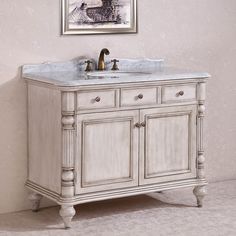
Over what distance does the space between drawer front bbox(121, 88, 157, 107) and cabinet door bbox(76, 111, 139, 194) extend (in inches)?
2.4

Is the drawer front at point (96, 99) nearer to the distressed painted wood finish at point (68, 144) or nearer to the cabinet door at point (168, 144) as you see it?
the distressed painted wood finish at point (68, 144)

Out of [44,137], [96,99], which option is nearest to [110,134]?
[96,99]

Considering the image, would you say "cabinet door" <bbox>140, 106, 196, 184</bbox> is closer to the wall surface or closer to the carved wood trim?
the carved wood trim

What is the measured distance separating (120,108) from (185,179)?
2.21 ft

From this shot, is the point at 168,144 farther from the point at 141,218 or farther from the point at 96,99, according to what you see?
the point at 96,99

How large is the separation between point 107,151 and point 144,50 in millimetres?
928

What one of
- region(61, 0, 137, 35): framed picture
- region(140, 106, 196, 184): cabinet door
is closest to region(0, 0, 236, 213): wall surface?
region(61, 0, 137, 35): framed picture

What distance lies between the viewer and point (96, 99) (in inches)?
164

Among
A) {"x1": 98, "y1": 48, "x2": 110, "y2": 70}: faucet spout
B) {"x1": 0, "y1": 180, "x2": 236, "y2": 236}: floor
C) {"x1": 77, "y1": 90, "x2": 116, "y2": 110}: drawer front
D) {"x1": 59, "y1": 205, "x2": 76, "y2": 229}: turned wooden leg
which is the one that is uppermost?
{"x1": 98, "y1": 48, "x2": 110, "y2": 70}: faucet spout

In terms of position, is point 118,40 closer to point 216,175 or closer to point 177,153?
point 177,153

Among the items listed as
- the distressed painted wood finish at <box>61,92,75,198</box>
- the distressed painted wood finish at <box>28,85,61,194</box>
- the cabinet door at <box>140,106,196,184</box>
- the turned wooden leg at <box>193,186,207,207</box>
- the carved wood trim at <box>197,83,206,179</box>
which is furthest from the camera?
the turned wooden leg at <box>193,186,207,207</box>

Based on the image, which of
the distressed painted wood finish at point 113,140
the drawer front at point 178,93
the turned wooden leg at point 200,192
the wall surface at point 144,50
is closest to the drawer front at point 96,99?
the distressed painted wood finish at point 113,140

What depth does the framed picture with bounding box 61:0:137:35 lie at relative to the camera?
457cm

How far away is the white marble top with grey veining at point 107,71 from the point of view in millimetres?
4167
